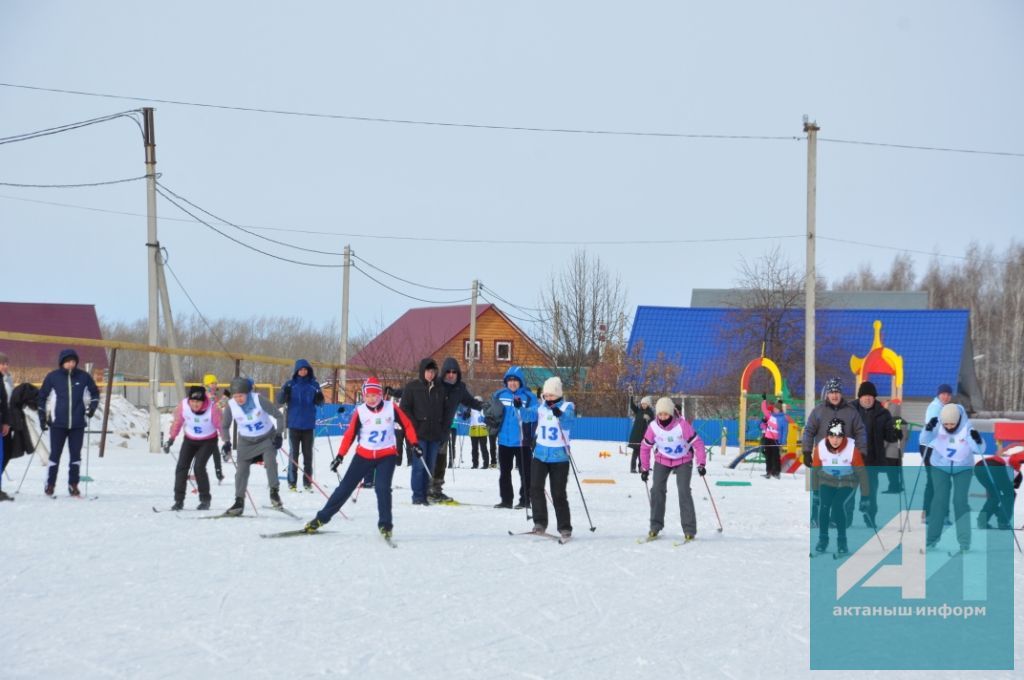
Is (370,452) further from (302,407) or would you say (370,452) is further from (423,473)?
(302,407)

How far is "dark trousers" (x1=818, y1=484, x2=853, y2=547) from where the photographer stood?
10484 mm

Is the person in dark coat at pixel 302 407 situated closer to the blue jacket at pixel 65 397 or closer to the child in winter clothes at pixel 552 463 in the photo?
the blue jacket at pixel 65 397

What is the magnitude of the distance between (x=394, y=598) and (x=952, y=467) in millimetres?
6115

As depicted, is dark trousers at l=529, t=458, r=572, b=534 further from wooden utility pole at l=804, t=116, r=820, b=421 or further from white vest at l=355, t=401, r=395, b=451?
wooden utility pole at l=804, t=116, r=820, b=421

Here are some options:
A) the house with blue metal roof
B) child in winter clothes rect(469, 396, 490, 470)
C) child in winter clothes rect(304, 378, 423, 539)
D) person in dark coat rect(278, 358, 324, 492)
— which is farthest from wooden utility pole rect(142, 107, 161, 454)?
the house with blue metal roof

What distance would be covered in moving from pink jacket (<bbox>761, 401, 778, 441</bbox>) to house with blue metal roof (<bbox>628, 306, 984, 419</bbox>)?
2329 cm

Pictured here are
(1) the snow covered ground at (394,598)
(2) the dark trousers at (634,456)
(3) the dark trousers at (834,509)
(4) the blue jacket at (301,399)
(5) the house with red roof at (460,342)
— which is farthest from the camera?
(5) the house with red roof at (460,342)

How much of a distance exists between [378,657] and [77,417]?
28.2ft

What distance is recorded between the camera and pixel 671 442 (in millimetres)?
11445

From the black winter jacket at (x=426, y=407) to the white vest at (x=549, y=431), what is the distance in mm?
2882

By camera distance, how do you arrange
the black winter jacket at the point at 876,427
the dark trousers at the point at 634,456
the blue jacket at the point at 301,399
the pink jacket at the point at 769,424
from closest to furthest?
the black winter jacket at the point at 876,427, the blue jacket at the point at 301,399, the pink jacket at the point at 769,424, the dark trousers at the point at 634,456

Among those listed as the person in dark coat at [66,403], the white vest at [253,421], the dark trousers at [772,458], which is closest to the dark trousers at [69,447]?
the person in dark coat at [66,403]

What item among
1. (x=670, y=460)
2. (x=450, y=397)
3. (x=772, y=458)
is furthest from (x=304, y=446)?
(x=772, y=458)

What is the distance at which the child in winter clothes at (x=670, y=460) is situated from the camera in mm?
11414
